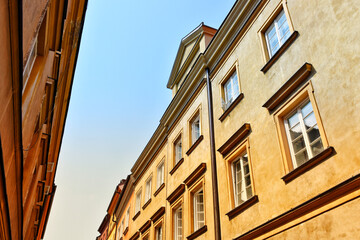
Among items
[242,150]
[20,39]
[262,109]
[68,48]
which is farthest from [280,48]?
[68,48]

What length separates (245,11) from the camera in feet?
34.8

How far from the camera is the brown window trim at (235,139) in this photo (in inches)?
352

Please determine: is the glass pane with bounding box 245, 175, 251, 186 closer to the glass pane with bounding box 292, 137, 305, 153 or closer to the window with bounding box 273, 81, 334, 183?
the window with bounding box 273, 81, 334, 183

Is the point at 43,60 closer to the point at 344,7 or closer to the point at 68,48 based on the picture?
the point at 68,48

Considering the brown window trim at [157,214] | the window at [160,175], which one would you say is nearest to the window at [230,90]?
the brown window trim at [157,214]

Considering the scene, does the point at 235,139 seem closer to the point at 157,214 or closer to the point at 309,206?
the point at 309,206

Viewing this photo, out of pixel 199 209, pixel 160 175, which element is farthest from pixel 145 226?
pixel 199 209

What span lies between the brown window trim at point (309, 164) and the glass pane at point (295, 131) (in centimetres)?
94

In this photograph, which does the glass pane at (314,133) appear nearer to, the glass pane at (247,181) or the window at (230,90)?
the glass pane at (247,181)

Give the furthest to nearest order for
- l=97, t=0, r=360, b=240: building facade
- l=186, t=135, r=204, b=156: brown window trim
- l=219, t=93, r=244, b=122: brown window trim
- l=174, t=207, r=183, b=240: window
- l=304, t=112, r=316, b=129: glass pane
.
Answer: l=174, t=207, r=183, b=240: window
l=186, t=135, r=204, b=156: brown window trim
l=219, t=93, r=244, b=122: brown window trim
l=304, t=112, r=316, b=129: glass pane
l=97, t=0, r=360, b=240: building facade

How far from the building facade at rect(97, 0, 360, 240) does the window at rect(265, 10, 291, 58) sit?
0.04m

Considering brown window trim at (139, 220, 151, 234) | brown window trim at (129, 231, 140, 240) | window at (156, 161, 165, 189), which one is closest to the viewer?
brown window trim at (139, 220, 151, 234)

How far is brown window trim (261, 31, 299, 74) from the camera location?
25.5 feet

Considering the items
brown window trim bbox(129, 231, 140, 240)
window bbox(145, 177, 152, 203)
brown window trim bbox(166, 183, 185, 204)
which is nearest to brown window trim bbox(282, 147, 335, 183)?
brown window trim bbox(166, 183, 185, 204)
